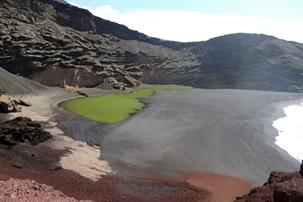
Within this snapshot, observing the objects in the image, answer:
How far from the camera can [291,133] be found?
45.9 meters

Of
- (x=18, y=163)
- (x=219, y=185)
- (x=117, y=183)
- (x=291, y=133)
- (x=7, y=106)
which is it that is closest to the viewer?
(x=117, y=183)

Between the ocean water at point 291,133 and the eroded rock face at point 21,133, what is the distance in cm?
2049

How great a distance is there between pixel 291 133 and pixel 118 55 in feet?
212

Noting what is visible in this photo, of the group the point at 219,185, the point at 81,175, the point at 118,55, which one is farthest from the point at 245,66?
the point at 81,175

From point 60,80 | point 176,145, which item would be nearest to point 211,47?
point 60,80

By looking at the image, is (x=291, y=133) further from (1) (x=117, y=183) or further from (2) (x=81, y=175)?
(2) (x=81, y=175)

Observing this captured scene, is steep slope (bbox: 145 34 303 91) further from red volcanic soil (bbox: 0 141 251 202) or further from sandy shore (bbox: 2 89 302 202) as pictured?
red volcanic soil (bbox: 0 141 251 202)

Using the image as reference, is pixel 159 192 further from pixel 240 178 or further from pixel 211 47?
pixel 211 47

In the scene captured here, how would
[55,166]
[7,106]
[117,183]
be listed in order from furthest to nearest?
[7,106] < [55,166] < [117,183]

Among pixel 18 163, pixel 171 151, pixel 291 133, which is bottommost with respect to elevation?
pixel 171 151

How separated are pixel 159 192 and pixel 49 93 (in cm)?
4374

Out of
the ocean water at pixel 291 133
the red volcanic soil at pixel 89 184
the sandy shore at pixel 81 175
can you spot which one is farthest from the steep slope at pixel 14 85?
the ocean water at pixel 291 133

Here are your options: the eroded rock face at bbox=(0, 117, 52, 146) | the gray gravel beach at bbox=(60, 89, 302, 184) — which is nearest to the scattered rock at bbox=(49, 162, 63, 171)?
the gray gravel beach at bbox=(60, 89, 302, 184)

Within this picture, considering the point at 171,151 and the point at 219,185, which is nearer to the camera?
the point at 219,185
